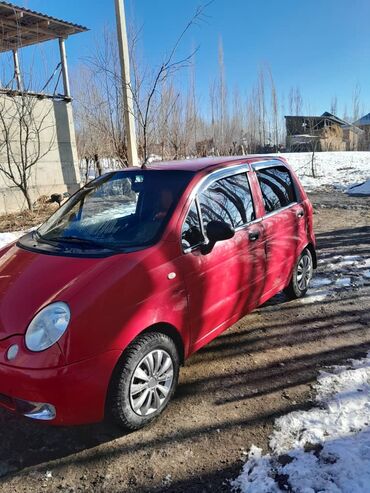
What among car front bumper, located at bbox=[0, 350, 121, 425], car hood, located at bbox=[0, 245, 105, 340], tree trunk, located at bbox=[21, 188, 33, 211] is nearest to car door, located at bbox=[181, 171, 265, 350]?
car hood, located at bbox=[0, 245, 105, 340]

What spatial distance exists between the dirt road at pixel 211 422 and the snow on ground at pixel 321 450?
94mm

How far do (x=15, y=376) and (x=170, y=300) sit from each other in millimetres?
1042

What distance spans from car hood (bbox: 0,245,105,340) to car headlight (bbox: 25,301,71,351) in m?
0.05

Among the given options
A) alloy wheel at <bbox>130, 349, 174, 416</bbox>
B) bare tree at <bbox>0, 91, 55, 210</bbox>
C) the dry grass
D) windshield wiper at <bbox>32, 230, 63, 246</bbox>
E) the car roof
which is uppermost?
bare tree at <bbox>0, 91, 55, 210</bbox>

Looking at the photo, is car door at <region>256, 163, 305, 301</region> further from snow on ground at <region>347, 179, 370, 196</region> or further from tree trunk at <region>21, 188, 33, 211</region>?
snow on ground at <region>347, 179, 370, 196</region>

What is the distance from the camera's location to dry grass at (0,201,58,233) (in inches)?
353

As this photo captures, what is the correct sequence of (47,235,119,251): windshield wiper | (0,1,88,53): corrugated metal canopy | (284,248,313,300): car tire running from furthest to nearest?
(0,1,88,53): corrugated metal canopy
(284,248,313,300): car tire
(47,235,119,251): windshield wiper

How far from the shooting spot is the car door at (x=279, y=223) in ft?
12.8

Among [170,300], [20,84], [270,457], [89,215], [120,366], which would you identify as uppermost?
[20,84]

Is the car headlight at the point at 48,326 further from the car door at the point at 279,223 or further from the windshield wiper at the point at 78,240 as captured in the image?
the car door at the point at 279,223

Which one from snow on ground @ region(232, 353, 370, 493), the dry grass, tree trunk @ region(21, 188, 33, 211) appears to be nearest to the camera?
snow on ground @ region(232, 353, 370, 493)

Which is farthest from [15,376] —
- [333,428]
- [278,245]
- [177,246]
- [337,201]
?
[337,201]

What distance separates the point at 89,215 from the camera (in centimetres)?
349

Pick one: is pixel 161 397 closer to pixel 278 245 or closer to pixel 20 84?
pixel 278 245
